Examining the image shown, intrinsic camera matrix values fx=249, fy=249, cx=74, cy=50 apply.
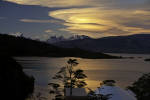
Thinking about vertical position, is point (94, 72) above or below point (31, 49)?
below

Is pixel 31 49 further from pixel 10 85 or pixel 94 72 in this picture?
pixel 10 85

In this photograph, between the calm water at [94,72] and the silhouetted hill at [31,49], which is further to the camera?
the silhouetted hill at [31,49]

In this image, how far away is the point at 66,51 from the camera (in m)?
127

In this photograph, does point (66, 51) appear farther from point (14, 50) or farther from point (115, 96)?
point (115, 96)

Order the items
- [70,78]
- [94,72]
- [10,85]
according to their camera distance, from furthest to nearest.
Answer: [94,72] → [10,85] → [70,78]

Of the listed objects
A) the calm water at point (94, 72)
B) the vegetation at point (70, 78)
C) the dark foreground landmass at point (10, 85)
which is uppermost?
the vegetation at point (70, 78)

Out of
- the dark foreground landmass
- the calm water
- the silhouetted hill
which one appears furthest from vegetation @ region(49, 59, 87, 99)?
the silhouetted hill

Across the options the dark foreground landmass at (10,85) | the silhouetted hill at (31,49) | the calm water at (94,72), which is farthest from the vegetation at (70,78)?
the silhouetted hill at (31,49)

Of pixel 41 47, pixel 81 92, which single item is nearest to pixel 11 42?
pixel 41 47

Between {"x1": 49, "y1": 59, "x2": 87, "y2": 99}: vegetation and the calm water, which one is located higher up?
{"x1": 49, "y1": 59, "x2": 87, "y2": 99}: vegetation

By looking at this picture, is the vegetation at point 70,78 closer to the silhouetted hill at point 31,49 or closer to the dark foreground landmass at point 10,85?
the dark foreground landmass at point 10,85

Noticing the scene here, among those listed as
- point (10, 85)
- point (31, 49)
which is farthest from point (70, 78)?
point (31, 49)

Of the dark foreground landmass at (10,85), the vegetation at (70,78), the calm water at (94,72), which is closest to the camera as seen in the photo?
the vegetation at (70,78)

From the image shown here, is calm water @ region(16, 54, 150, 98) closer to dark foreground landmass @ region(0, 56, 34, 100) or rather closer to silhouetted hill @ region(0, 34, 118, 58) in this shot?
dark foreground landmass @ region(0, 56, 34, 100)
